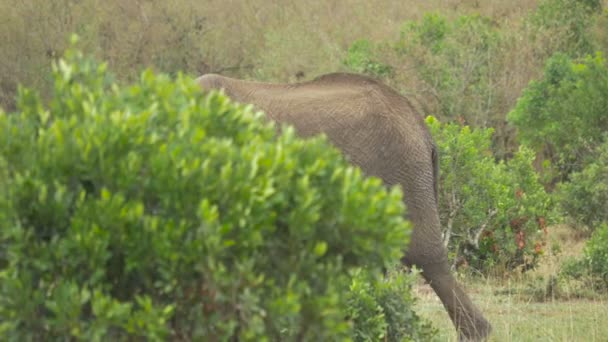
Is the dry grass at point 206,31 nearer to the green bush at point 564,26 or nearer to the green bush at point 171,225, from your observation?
the green bush at point 564,26

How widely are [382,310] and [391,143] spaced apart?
2508 millimetres

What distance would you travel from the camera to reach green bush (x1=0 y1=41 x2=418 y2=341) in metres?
3.64

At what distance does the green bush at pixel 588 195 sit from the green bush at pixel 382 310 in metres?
8.33

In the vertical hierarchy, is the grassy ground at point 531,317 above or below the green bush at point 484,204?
below

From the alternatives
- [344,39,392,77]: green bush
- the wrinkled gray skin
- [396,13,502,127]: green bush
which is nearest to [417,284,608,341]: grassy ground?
the wrinkled gray skin

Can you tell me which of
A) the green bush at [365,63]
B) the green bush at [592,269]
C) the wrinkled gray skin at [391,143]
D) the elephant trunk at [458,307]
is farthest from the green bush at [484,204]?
the green bush at [365,63]

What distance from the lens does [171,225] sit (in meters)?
3.63

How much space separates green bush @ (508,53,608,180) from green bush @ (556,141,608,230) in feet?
7.20

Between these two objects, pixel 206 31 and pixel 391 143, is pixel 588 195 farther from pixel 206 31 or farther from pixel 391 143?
pixel 206 31

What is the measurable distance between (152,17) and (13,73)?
815cm

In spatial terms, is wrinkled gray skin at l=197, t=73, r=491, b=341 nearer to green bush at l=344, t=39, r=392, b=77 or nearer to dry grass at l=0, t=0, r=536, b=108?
green bush at l=344, t=39, r=392, b=77

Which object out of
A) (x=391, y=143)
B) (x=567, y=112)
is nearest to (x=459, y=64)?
(x=567, y=112)

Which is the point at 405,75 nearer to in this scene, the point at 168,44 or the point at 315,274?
the point at 168,44

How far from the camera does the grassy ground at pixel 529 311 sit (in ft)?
27.3
